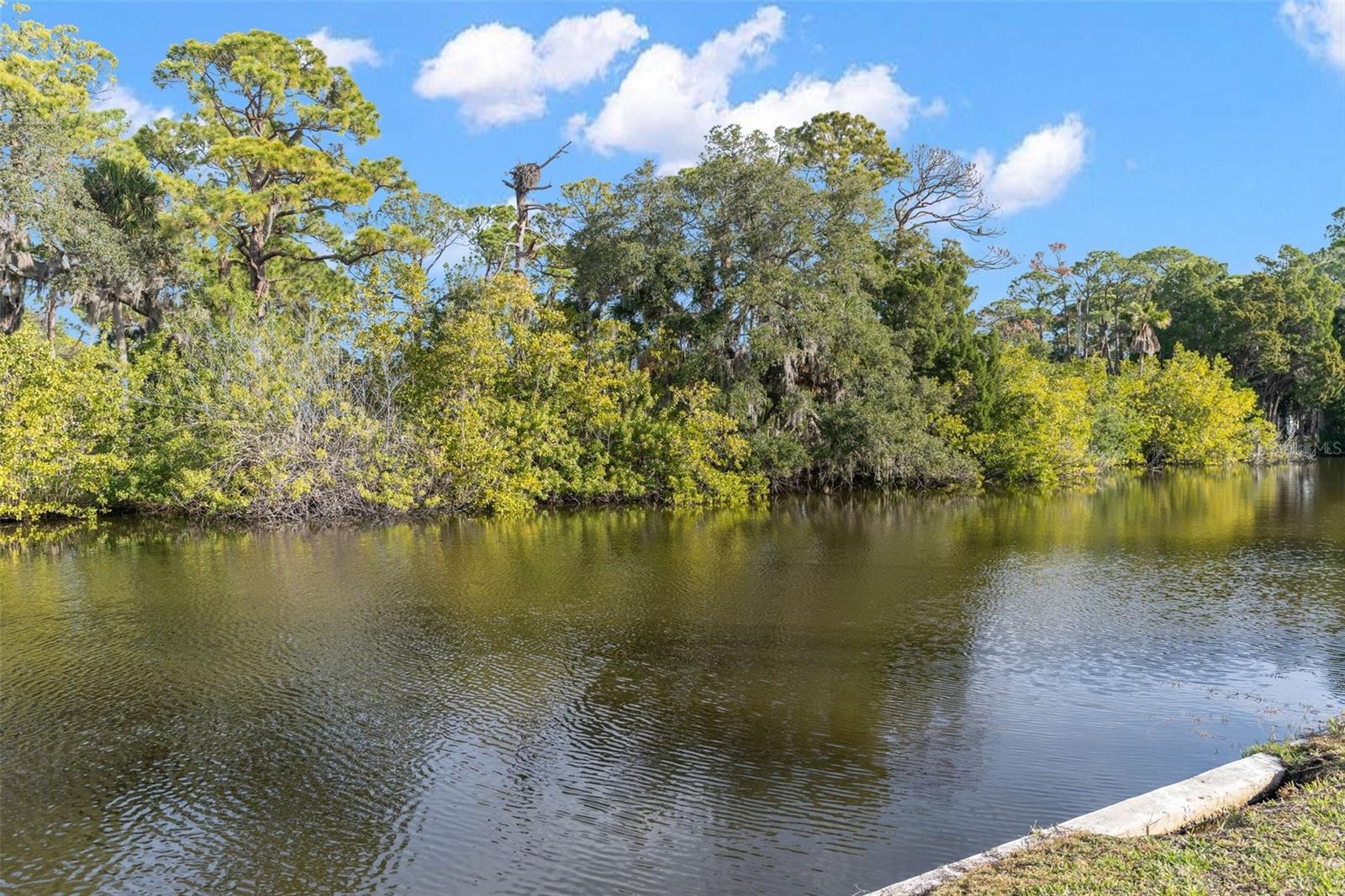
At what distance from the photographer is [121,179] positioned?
2838 centimetres

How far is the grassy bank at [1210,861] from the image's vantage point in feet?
13.9

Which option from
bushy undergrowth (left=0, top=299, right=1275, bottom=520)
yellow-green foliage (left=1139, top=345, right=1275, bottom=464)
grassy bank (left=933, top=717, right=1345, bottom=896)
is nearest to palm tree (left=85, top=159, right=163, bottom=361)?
bushy undergrowth (left=0, top=299, right=1275, bottom=520)

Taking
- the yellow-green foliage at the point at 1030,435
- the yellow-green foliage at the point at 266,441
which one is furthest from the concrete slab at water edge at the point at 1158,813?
the yellow-green foliage at the point at 1030,435

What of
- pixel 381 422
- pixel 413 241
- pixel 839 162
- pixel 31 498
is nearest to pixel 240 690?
pixel 381 422

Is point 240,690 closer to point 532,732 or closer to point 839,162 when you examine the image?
point 532,732

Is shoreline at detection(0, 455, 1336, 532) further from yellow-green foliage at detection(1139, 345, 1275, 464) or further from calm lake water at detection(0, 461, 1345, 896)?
yellow-green foliage at detection(1139, 345, 1275, 464)

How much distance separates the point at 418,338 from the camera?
27625 millimetres

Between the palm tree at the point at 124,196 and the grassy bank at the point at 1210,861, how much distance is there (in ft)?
98.4

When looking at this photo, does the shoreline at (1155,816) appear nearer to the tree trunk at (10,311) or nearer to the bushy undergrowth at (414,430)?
the bushy undergrowth at (414,430)

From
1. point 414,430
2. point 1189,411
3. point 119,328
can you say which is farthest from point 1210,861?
point 1189,411

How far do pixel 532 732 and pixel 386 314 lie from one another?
21187 mm

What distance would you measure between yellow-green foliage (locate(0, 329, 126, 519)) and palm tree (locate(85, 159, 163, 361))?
560cm

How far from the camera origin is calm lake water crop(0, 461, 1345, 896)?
6047 mm

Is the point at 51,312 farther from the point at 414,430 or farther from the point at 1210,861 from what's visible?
the point at 1210,861
